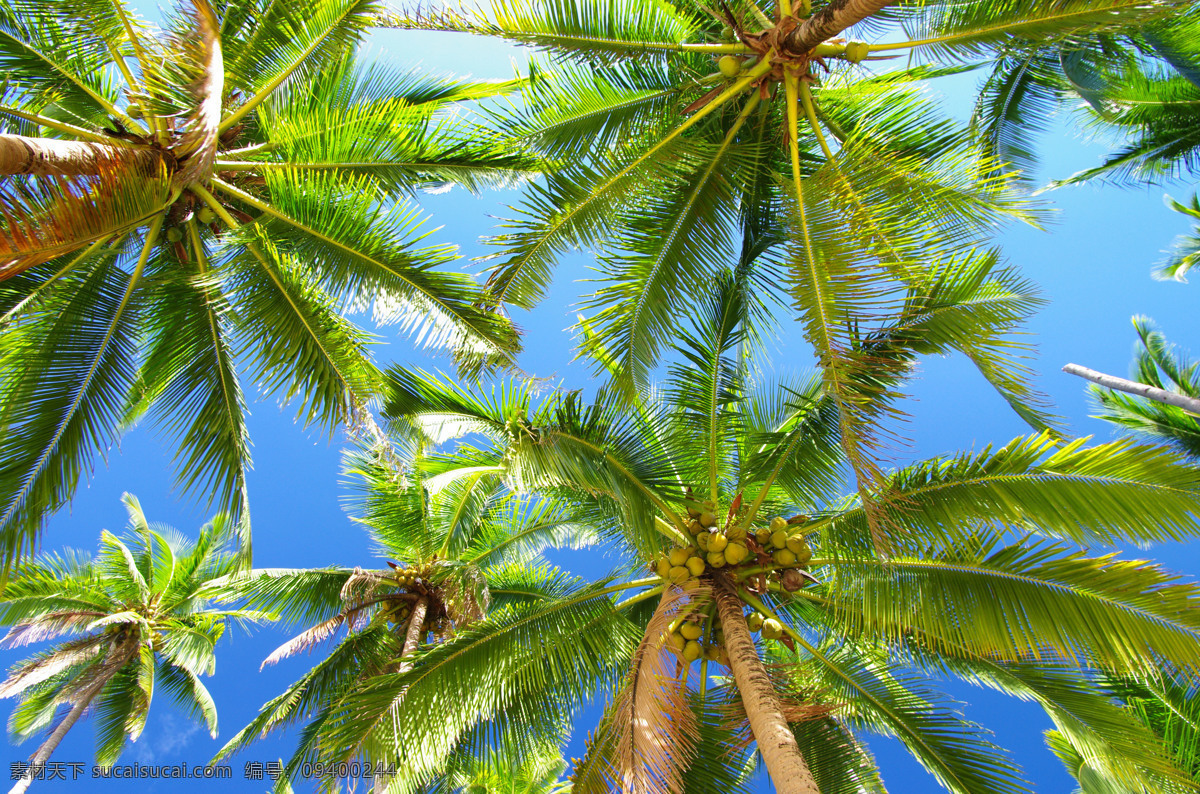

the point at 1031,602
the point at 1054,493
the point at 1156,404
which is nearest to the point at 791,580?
the point at 1031,602

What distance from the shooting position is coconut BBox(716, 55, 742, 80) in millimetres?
5942

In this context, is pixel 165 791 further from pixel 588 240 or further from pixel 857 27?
pixel 857 27

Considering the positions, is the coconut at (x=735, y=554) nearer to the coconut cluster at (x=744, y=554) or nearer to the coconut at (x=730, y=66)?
the coconut cluster at (x=744, y=554)

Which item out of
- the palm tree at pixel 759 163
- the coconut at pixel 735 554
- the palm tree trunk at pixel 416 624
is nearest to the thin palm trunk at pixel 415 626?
the palm tree trunk at pixel 416 624

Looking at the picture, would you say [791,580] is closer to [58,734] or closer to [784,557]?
[784,557]

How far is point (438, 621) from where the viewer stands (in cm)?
1034

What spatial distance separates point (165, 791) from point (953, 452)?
→ 27641 mm

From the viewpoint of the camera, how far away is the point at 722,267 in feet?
23.4

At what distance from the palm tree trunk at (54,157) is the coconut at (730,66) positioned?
460 cm

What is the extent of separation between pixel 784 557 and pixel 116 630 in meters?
14.4

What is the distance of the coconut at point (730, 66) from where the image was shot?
5942mm

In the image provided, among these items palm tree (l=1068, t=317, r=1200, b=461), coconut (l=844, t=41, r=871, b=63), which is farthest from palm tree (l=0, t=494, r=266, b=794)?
palm tree (l=1068, t=317, r=1200, b=461)

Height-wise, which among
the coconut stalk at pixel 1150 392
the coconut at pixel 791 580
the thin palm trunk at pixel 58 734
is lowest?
the coconut at pixel 791 580

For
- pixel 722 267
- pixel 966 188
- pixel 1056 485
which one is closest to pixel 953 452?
pixel 1056 485
